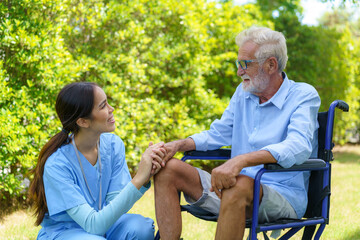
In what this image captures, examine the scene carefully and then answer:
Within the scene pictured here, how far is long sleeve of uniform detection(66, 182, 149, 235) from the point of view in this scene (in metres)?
2.43

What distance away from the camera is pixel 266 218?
103 inches

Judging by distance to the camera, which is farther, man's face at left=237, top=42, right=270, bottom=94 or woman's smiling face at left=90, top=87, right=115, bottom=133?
man's face at left=237, top=42, right=270, bottom=94

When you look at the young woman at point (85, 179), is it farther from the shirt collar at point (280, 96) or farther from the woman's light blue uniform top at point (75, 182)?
the shirt collar at point (280, 96)

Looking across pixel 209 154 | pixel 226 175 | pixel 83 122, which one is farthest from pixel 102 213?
pixel 209 154

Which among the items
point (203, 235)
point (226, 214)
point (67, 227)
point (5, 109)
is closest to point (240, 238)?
point (226, 214)

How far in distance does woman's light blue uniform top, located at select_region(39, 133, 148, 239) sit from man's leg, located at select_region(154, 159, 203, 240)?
4.5 inches

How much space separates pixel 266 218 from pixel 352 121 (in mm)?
10013

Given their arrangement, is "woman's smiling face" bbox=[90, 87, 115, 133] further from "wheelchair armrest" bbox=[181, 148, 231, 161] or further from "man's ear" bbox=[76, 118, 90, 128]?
"wheelchair armrest" bbox=[181, 148, 231, 161]

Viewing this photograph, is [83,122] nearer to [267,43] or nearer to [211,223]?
[267,43]

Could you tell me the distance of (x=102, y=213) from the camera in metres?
2.44

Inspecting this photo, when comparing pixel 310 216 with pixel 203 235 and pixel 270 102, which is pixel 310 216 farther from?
pixel 203 235

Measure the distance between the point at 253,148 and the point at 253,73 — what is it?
0.48 m

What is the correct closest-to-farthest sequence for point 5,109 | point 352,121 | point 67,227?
point 67,227, point 5,109, point 352,121

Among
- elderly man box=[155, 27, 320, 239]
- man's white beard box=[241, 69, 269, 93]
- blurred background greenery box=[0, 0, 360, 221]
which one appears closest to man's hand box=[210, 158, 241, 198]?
elderly man box=[155, 27, 320, 239]
